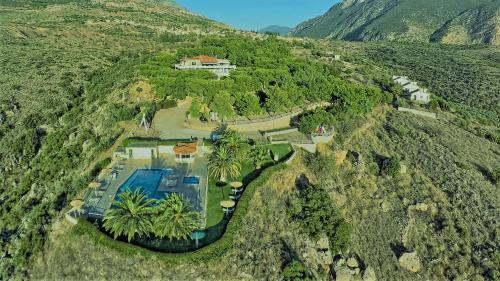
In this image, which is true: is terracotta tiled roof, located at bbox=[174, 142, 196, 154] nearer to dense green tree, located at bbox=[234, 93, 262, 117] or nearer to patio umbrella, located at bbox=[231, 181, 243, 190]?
patio umbrella, located at bbox=[231, 181, 243, 190]

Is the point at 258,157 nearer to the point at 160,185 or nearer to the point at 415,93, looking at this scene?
the point at 160,185

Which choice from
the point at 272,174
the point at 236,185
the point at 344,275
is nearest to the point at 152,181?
the point at 236,185

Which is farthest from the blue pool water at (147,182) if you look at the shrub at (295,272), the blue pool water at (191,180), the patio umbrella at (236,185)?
the shrub at (295,272)

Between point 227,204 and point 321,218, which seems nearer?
point 227,204

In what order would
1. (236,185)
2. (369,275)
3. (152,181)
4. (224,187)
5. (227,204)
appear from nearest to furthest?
(227,204)
(369,275)
(236,185)
(224,187)
(152,181)

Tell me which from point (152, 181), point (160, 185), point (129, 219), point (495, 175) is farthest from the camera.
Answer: point (495, 175)

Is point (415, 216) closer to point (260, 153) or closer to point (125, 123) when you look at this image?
point (260, 153)

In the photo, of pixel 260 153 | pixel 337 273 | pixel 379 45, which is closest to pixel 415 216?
pixel 337 273
